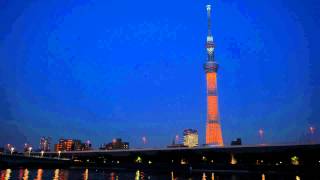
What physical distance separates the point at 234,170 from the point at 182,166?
21.4 metres

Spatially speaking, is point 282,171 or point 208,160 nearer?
point 282,171

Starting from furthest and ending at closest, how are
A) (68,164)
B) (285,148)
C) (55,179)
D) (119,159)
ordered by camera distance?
(119,159), (68,164), (285,148), (55,179)

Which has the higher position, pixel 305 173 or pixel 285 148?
pixel 285 148

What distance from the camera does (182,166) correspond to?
5733 inches

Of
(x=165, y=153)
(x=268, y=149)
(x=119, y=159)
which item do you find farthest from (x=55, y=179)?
(x=119, y=159)

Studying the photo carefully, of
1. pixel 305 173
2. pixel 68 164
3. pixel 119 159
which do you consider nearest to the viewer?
pixel 305 173

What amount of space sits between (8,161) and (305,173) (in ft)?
328

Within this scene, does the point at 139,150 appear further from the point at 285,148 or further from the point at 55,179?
the point at 55,179

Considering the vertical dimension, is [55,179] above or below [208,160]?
below

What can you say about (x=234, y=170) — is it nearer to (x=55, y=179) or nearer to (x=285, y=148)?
(x=285, y=148)

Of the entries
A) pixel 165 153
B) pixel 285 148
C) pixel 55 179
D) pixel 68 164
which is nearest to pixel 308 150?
pixel 285 148

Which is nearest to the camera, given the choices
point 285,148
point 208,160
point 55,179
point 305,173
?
point 55,179

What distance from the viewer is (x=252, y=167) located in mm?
128375

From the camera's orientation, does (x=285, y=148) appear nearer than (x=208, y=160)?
Yes
